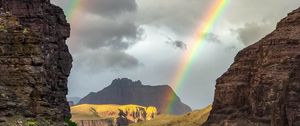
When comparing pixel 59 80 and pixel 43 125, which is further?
pixel 59 80

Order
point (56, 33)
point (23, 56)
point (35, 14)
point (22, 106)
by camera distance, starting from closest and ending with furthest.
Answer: point (22, 106) < point (23, 56) < point (35, 14) < point (56, 33)

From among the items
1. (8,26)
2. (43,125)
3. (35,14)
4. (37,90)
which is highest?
(35,14)

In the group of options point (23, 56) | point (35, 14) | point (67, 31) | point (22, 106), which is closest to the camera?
point (22, 106)

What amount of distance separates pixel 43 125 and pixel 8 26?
900 centimetres

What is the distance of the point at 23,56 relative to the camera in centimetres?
3619

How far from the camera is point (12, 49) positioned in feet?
120

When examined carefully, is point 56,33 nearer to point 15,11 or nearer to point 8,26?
point 15,11

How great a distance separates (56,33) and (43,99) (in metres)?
69.8

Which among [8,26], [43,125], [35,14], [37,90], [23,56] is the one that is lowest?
[43,125]

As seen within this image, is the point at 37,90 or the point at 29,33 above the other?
the point at 29,33

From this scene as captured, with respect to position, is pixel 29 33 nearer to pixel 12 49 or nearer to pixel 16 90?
pixel 12 49

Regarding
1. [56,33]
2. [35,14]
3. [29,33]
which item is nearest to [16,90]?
[29,33]

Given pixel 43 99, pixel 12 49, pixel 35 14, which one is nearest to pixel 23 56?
pixel 12 49

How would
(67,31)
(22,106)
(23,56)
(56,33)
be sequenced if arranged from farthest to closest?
(67,31)
(56,33)
(23,56)
(22,106)
